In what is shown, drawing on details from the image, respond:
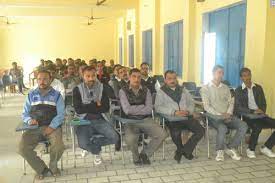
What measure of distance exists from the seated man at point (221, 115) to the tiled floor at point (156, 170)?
18cm

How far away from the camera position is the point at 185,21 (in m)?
7.71

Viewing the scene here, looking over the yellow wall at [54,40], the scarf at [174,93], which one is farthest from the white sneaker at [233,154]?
the yellow wall at [54,40]

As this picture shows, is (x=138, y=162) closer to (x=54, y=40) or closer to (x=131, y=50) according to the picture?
(x=131, y=50)

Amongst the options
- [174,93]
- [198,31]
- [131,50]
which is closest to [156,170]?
[174,93]

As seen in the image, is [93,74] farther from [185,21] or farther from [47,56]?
[47,56]

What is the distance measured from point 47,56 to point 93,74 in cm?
1382

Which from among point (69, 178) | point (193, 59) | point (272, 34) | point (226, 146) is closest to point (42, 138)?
point (69, 178)

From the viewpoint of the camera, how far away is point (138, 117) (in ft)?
14.0

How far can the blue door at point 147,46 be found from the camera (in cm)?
1105

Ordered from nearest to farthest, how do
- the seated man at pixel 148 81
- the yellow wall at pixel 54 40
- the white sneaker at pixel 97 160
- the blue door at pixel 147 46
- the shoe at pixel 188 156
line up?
the white sneaker at pixel 97 160, the shoe at pixel 188 156, the seated man at pixel 148 81, the blue door at pixel 147 46, the yellow wall at pixel 54 40

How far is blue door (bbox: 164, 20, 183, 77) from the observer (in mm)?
8412

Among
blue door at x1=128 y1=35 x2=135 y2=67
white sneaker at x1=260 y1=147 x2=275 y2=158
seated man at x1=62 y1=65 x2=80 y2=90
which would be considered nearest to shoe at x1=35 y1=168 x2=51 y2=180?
seated man at x1=62 y1=65 x2=80 y2=90

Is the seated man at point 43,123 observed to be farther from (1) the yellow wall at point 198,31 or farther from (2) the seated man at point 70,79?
(1) the yellow wall at point 198,31

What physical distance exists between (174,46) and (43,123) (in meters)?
5.60
